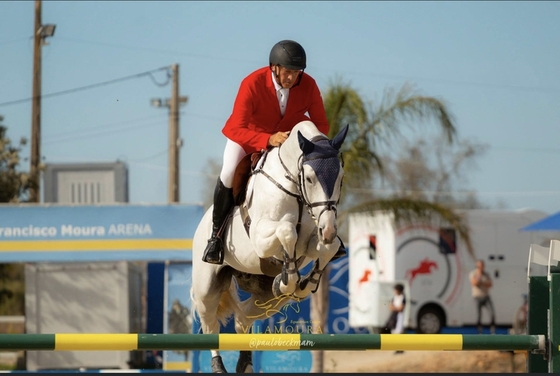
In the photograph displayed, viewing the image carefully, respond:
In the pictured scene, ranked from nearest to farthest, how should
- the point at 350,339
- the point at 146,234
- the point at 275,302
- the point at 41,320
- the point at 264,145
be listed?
the point at 350,339, the point at 264,145, the point at 275,302, the point at 146,234, the point at 41,320

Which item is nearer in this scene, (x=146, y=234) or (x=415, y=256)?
(x=146, y=234)

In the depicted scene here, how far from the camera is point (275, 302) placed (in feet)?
22.4

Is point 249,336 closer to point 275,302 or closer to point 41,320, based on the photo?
point 275,302

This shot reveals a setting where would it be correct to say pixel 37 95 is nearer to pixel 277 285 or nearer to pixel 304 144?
pixel 277 285

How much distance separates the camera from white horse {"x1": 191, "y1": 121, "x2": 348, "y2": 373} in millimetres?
5770

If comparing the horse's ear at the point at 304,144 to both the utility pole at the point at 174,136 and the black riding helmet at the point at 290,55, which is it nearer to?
the black riding helmet at the point at 290,55

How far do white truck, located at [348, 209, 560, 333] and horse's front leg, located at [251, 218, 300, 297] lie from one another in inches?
524

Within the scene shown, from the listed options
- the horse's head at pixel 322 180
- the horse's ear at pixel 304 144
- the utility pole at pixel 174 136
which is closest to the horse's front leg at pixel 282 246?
the horse's head at pixel 322 180

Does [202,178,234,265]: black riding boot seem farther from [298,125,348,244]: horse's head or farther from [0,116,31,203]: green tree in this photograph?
[0,116,31,203]: green tree

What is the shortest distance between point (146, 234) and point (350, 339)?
822 centimetres

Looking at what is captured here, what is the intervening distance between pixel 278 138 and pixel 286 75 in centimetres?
43

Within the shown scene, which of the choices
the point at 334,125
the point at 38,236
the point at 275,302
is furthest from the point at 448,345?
the point at 38,236

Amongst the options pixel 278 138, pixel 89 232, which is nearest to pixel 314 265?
pixel 278 138

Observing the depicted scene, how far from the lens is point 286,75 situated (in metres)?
6.27
